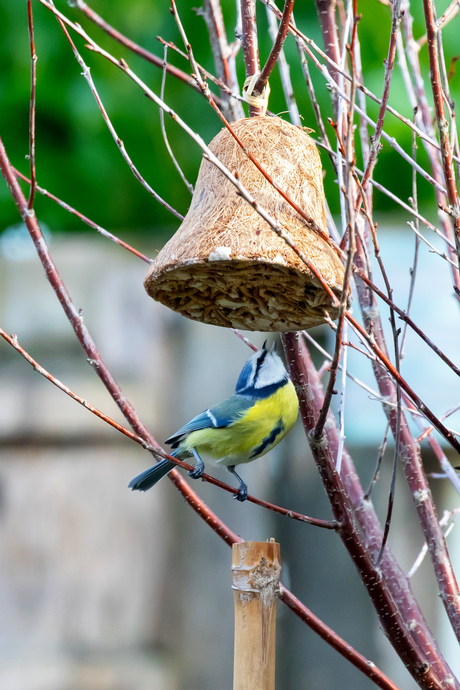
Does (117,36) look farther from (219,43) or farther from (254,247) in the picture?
(254,247)

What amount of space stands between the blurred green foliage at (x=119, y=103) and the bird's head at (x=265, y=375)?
4.20 ft

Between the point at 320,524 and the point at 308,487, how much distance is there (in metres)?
1.53

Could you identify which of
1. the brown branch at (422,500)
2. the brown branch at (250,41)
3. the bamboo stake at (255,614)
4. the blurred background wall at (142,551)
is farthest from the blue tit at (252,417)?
the blurred background wall at (142,551)

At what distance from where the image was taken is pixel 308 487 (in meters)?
2.26

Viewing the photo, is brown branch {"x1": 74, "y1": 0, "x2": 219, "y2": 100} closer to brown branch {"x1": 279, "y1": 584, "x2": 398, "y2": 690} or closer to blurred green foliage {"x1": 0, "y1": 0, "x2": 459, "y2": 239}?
brown branch {"x1": 279, "y1": 584, "x2": 398, "y2": 690}

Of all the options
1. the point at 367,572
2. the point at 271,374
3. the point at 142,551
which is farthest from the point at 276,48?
the point at 142,551

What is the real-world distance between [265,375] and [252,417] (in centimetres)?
7

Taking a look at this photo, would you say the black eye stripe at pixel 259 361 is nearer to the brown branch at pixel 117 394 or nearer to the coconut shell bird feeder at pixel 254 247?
the coconut shell bird feeder at pixel 254 247

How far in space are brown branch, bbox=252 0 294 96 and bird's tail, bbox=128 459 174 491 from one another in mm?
568

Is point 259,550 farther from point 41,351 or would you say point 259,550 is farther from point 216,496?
point 41,351

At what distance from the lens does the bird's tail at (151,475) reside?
1.05 metres

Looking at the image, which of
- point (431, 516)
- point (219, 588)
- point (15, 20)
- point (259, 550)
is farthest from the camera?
point (15, 20)

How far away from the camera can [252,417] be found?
1.00m

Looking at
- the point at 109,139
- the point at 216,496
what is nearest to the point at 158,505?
the point at 216,496
